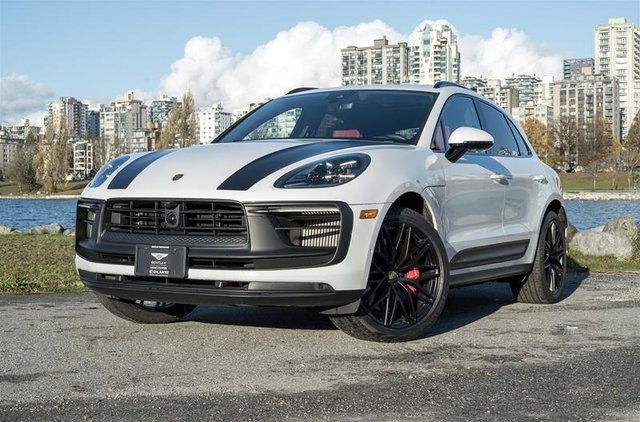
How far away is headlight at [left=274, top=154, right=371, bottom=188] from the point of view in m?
4.95

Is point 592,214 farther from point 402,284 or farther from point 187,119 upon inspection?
point 187,119

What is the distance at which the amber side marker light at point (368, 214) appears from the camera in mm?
4961

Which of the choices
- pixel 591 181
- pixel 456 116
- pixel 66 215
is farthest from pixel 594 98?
pixel 456 116

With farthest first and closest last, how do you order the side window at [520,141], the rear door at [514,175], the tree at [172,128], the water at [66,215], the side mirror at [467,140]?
the tree at [172,128]
the water at [66,215]
the side window at [520,141]
the rear door at [514,175]
the side mirror at [467,140]

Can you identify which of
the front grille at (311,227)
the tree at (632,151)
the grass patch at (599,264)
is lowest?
the grass patch at (599,264)

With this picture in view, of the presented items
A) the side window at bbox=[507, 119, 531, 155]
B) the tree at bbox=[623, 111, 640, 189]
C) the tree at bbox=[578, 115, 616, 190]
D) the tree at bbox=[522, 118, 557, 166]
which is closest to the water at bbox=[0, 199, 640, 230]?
the side window at bbox=[507, 119, 531, 155]

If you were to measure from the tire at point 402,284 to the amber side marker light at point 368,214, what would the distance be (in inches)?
6.9

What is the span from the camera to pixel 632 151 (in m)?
104

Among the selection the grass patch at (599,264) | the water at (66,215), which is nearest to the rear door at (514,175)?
the grass patch at (599,264)

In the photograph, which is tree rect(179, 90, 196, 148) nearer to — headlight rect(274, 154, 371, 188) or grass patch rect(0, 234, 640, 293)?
grass patch rect(0, 234, 640, 293)

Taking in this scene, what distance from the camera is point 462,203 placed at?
19.9 ft

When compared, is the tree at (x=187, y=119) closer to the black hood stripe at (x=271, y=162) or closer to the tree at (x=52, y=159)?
the tree at (x=52, y=159)

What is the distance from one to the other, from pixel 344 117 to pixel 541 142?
119m

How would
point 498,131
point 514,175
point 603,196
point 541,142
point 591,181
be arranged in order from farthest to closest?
1. point 541,142
2. point 591,181
3. point 603,196
4. point 498,131
5. point 514,175
